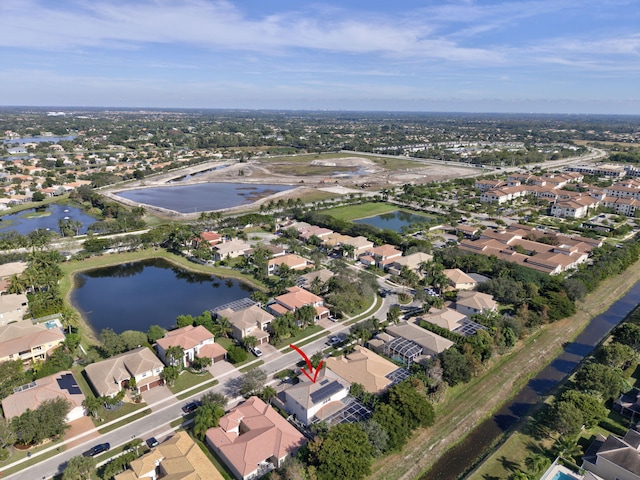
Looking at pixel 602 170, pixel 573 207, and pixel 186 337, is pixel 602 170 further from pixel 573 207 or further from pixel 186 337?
pixel 186 337

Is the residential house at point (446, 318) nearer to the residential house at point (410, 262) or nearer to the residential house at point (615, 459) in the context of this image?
the residential house at point (410, 262)

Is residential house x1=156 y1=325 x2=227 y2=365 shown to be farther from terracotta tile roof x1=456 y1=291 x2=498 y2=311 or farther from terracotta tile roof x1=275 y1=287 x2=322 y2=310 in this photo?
terracotta tile roof x1=456 y1=291 x2=498 y2=311

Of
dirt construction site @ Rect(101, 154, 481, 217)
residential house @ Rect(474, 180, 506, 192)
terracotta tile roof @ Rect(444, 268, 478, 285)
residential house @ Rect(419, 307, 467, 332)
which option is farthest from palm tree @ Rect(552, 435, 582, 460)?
residential house @ Rect(474, 180, 506, 192)

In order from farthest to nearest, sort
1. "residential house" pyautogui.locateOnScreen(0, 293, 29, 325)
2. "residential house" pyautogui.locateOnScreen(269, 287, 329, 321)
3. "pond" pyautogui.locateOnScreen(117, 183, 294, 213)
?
1. "pond" pyautogui.locateOnScreen(117, 183, 294, 213)
2. "residential house" pyautogui.locateOnScreen(269, 287, 329, 321)
3. "residential house" pyautogui.locateOnScreen(0, 293, 29, 325)

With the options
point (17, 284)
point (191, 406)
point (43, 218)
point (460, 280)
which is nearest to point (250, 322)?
point (191, 406)

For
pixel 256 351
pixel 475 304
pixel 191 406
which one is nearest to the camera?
pixel 191 406

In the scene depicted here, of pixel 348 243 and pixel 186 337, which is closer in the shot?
pixel 186 337
